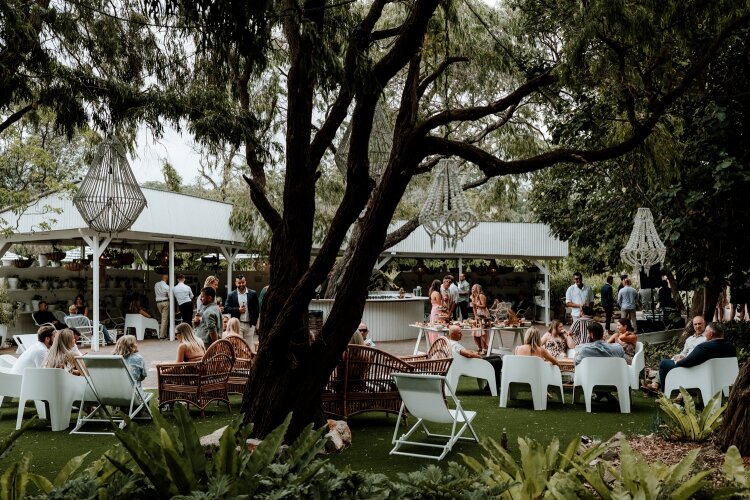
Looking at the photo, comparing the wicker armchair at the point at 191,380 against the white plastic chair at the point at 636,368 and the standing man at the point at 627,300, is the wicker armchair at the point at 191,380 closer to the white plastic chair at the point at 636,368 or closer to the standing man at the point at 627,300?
the white plastic chair at the point at 636,368

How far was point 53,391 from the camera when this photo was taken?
7973mm

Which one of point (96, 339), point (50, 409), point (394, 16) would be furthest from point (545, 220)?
point (50, 409)

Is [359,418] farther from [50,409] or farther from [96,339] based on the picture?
[96,339]

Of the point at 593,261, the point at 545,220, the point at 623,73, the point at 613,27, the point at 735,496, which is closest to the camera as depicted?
the point at 735,496

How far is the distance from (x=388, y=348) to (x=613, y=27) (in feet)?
36.8

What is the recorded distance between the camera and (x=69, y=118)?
7328mm

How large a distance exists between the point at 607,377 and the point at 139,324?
520 inches

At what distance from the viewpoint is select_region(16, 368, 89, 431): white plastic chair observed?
794cm

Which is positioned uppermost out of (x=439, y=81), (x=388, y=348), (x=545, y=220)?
(x=439, y=81)

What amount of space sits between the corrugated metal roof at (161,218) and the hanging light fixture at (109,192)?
26.3 ft

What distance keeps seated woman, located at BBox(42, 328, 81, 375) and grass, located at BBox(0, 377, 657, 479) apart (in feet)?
2.23

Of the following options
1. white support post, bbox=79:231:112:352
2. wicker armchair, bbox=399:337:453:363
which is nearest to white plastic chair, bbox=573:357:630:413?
wicker armchair, bbox=399:337:453:363

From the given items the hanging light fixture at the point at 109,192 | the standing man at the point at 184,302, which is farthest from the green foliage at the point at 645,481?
the standing man at the point at 184,302

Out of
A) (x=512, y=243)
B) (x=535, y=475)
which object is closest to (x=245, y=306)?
(x=535, y=475)
